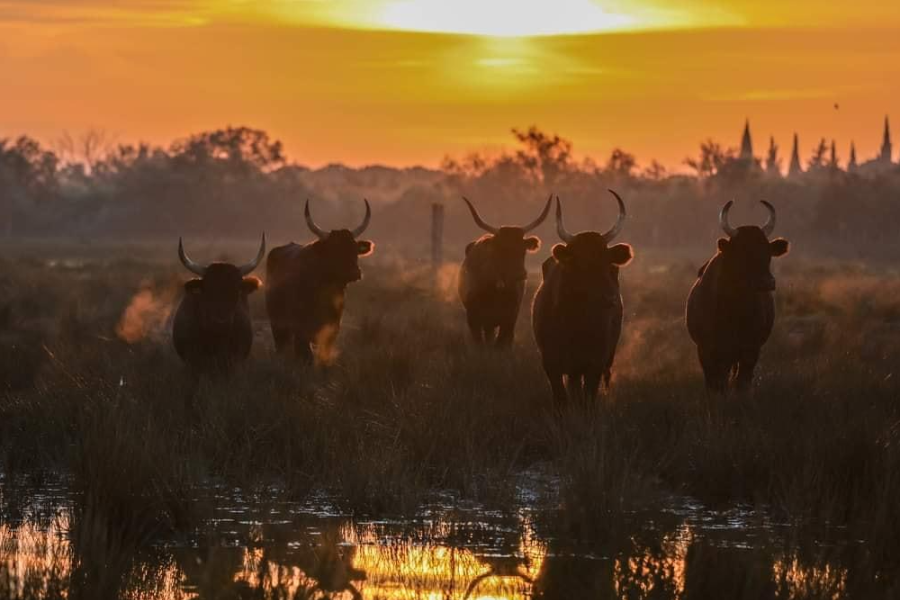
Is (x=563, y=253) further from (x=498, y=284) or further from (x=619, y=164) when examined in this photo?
(x=619, y=164)

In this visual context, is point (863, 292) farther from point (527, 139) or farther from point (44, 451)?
point (527, 139)

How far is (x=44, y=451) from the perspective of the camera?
33.2 feet

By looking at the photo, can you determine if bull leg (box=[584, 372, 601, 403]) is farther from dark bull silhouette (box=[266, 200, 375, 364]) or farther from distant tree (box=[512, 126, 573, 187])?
distant tree (box=[512, 126, 573, 187])

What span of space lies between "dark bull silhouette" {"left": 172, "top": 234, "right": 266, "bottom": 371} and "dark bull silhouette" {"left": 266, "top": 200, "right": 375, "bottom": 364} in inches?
71.3

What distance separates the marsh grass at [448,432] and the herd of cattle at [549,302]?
34 centimetres

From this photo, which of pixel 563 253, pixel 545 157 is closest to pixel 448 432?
pixel 563 253

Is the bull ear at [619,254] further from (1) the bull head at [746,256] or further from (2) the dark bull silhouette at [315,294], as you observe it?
(2) the dark bull silhouette at [315,294]

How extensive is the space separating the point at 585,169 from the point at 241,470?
3056 inches

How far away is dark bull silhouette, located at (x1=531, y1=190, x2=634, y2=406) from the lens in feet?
37.8

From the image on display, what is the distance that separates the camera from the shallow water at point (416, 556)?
684 centimetres

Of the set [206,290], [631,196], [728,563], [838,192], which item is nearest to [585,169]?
[631,196]

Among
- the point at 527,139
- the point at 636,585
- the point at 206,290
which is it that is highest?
the point at 527,139

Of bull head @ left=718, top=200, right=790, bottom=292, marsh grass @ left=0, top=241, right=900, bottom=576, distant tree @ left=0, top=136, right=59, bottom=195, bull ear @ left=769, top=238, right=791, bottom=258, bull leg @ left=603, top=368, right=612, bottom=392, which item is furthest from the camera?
distant tree @ left=0, top=136, right=59, bottom=195

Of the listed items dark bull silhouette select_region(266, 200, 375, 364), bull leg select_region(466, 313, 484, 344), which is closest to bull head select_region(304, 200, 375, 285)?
dark bull silhouette select_region(266, 200, 375, 364)
